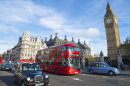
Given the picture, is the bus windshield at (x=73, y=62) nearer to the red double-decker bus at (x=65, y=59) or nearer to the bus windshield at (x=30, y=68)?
the red double-decker bus at (x=65, y=59)

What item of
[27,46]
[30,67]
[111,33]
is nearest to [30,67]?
[30,67]

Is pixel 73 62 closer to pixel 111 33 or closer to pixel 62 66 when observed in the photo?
pixel 62 66

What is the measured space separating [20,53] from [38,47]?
11.8m

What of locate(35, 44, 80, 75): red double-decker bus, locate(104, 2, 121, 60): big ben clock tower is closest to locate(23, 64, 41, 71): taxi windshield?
locate(35, 44, 80, 75): red double-decker bus

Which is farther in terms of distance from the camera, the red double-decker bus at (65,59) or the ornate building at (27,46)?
the ornate building at (27,46)

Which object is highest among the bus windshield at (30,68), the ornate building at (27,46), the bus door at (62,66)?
the ornate building at (27,46)

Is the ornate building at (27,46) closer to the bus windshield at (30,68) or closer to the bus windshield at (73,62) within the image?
the bus windshield at (73,62)

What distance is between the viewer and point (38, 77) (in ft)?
22.0

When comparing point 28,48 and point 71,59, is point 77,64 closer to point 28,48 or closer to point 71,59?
point 71,59

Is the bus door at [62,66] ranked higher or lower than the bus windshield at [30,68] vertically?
lower

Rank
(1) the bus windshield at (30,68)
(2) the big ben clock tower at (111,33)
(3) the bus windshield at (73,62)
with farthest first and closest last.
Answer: (2) the big ben clock tower at (111,33)
(3) the bus windshield at (73,62)
(1) the bus windshield at (30,68)

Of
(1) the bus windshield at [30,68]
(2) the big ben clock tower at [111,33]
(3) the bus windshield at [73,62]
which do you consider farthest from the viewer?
(2) the big ben clock tower at [111,33]

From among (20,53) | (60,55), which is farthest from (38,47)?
(60,55)

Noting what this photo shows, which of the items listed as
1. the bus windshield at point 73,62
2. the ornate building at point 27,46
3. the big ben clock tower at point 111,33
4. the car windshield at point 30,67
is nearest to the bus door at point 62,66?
the bus windshield at point 73,62
